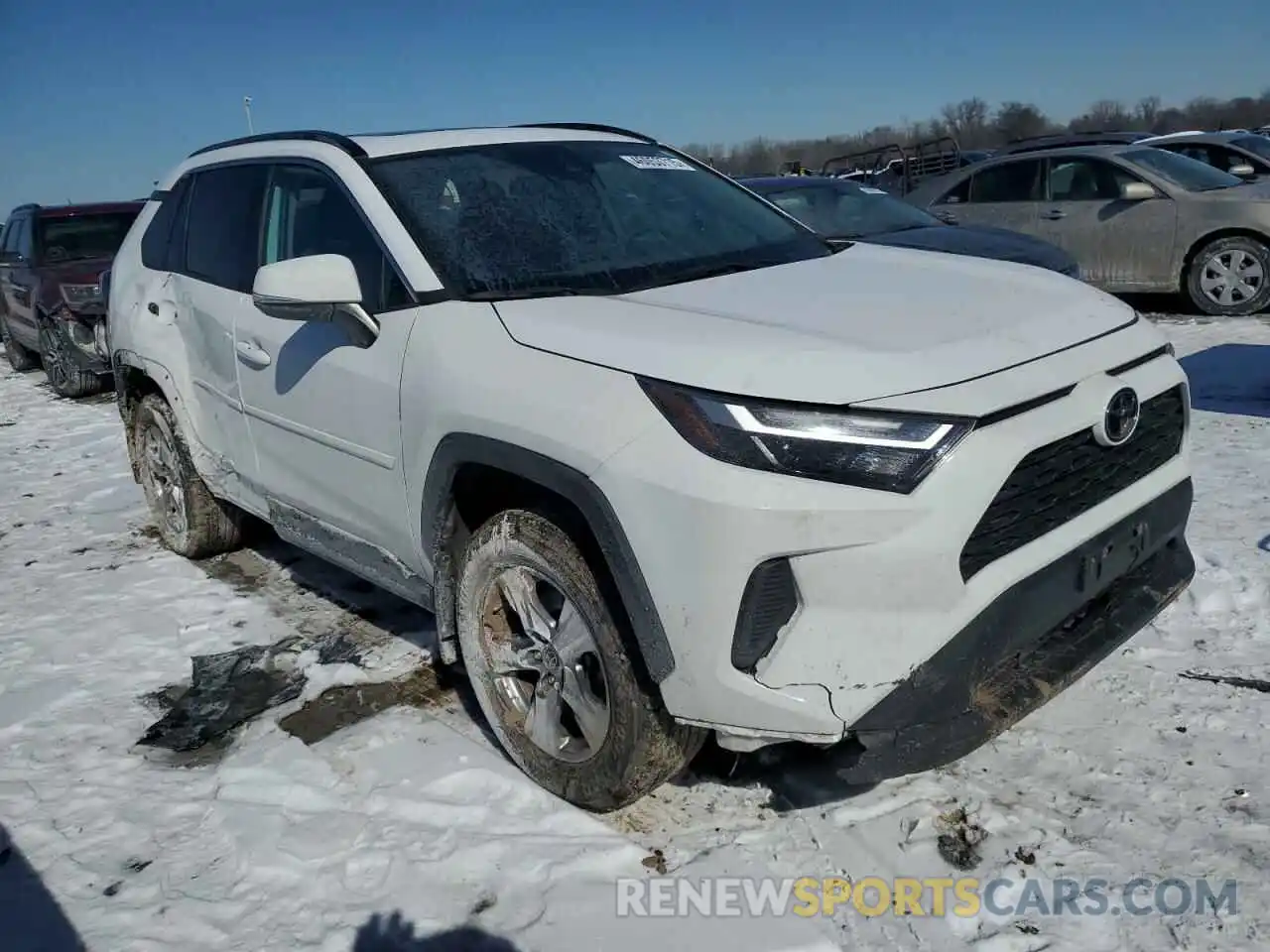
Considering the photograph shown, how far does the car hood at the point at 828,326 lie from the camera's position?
226 cm

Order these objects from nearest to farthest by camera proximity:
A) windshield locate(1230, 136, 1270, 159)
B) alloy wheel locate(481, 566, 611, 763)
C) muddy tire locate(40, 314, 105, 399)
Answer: alloy wheel locate(481, 566, 611, 763)
muddy tire locate(40, 314, 105, 399)
windshield locate(1230, 136, 1270, 159)

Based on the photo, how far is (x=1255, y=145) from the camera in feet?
44.4

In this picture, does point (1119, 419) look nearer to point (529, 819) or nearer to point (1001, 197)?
point (529, 819)

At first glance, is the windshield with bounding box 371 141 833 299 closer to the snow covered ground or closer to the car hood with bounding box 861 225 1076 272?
the snow covered ground

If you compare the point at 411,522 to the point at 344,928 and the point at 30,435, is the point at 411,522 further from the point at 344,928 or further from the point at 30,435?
the point at 30,435

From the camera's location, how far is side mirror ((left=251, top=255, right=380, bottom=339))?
2.97 metres

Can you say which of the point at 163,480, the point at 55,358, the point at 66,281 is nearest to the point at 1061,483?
the point at 163,480

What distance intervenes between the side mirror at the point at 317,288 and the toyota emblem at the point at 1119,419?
1.98 m

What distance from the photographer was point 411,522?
3100 mm

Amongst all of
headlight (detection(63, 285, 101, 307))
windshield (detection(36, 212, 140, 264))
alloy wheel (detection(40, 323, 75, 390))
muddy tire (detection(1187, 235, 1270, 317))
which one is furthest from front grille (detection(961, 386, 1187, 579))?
windshield (detection(36, 212, 140, 264))

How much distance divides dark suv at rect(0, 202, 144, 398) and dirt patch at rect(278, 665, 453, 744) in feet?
24.5

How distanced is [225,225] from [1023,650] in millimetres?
3441

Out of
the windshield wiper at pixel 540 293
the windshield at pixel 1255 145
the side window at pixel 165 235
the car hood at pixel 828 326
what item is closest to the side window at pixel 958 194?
the windshield at pixel 1255 145

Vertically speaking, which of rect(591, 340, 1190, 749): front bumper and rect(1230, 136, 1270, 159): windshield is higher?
rect(1230, 136, 1270, 159): windshield
